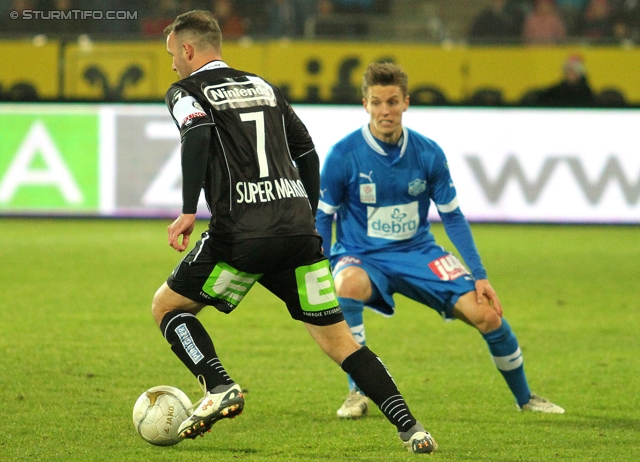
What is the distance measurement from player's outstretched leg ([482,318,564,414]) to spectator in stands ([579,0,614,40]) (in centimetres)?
1145

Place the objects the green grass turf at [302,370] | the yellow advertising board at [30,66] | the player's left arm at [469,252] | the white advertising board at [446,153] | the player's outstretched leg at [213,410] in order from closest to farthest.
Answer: the player's outstretched leg at [213,410] → the green grass turf at [302,370] → the player's left arm at [469,252] → the white advertising board at [446,153] → the yellow advertising board at [30,66]

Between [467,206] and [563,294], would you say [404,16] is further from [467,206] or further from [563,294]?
[563,294]

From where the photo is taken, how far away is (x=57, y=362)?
20.4 ft

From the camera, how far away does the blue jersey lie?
5527 millimetres

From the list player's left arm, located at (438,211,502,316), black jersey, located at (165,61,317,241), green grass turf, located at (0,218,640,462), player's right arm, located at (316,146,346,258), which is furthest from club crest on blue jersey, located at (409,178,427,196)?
black jersey, located at (165,61,317,241)

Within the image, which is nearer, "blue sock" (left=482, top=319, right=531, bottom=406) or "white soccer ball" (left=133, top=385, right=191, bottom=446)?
"white soccer ball" (left=133, top=385, right=191, bottom=446)

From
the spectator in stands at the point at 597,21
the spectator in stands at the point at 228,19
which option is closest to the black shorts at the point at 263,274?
the spectator in stands at the point at 228,19

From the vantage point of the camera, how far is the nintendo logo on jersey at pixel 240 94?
421 cm

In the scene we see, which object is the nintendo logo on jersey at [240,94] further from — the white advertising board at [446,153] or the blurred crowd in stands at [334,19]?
the blurred crowd in stands at [334,19]

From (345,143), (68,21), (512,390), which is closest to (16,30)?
(68,21)

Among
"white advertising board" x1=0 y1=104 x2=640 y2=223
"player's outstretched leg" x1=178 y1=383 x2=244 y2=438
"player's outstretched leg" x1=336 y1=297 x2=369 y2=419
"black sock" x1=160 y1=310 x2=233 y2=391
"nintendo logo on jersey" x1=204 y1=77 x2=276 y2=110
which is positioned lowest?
"white advertising board" x1=0 y1=104 x2=640 y2=223

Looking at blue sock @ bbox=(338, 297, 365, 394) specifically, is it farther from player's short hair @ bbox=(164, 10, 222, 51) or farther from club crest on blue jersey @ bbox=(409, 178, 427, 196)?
player's short hair @ bbox=(164, 10, 222, 51)

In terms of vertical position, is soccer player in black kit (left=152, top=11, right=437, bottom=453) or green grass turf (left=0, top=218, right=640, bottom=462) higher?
soccer player in black kit (left=152, top=11, right=437, bottom=453)

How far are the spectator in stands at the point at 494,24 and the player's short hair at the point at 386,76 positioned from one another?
10.6 m
